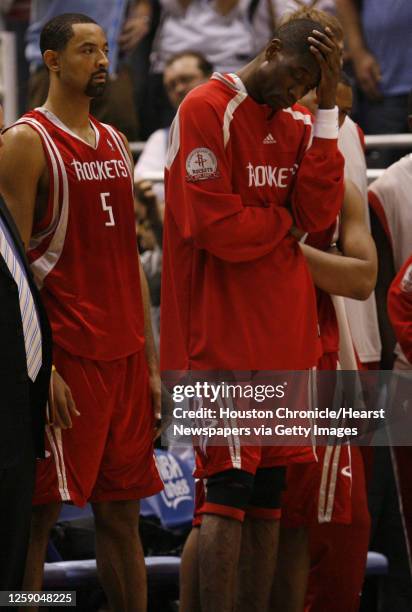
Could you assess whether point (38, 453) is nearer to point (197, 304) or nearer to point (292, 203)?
A: point (197, 304)

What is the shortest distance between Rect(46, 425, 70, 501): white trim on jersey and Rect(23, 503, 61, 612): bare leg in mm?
119

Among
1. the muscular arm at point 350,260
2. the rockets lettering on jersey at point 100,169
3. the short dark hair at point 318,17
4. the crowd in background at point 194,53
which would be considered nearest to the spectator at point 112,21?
the crowd in background at point 194,53

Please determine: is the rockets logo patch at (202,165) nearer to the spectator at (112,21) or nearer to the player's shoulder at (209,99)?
the player's shoulder at (209,99)

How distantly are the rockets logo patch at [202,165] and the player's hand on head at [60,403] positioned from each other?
2.33 feet

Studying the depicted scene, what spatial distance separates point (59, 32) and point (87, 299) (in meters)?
0.85

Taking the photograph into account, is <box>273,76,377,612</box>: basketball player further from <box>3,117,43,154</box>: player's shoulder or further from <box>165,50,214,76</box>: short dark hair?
<box>165,50,214,76</box>: short dark hair

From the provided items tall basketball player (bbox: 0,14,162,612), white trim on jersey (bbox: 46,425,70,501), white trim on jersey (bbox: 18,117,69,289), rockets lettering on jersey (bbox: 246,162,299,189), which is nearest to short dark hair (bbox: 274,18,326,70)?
rockets lettering on jersey (bbox: 246,162,299,189)

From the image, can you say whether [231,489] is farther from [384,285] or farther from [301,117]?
[384,285]

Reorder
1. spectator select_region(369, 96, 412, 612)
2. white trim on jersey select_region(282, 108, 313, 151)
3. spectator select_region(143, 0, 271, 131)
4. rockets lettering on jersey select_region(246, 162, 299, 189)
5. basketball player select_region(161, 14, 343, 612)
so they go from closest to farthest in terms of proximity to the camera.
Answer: basketball player select_region(161, 14, 343, 612) < rockets lettering on jersey select_region(246, 162, 299, 189) < white trim on jersey select_region(282, 108, 313, 151) < spectator select_region(369, 96, 412, 612) < spectator select_region(143, 0, 271, 131)

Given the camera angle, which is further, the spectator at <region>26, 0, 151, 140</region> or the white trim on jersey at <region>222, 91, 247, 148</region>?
the spectator at <region>26, 0, 151, 140</region>

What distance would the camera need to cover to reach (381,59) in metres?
6.52

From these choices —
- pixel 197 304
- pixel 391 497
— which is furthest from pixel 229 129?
pixel 391 497

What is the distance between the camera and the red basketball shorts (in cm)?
385

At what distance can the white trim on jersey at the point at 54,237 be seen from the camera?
3891 mm
